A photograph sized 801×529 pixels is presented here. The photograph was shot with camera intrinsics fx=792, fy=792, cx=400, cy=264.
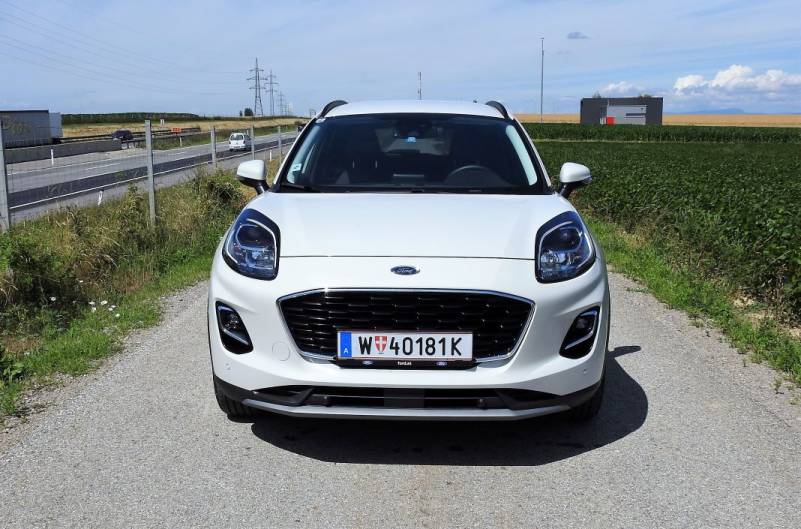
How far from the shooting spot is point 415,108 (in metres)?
5.32

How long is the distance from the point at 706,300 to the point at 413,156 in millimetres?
3367

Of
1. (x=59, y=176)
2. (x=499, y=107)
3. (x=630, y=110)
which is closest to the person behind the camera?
(x=499, y=107)

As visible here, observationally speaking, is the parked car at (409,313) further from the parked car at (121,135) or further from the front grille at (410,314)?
the parked car at (121,135)

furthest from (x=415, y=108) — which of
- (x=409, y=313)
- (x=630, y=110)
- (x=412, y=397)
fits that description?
(x=630, y=110)

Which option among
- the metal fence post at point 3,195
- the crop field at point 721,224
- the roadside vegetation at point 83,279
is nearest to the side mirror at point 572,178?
the crop field at point 721,224

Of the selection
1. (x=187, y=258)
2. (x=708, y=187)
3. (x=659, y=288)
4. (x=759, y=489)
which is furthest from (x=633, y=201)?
(x=759, y=489)

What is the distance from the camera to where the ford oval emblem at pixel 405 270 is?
3434 mm

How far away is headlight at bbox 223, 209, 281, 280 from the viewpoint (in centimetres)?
362

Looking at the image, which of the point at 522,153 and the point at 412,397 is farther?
the point at 522,153

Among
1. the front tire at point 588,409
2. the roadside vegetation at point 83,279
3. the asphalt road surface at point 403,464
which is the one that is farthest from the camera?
the roadside vegetation at point 83,279

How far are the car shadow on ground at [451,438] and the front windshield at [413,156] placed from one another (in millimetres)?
1299

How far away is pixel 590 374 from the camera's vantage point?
363 centimetres

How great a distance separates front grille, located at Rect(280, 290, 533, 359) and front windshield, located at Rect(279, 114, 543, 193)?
1180 mm

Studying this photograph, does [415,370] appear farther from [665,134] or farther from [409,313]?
[665,134]
